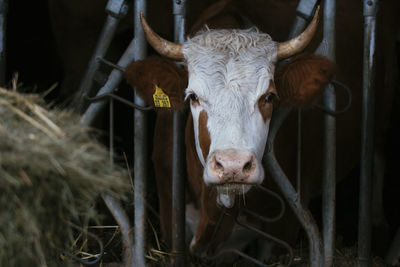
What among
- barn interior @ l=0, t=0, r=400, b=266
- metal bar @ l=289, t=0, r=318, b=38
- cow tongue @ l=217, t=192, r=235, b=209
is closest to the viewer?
metal bar @ l=289, t=0, r=318, b=38

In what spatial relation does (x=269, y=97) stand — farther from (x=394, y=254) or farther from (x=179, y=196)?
(x=394, y=254)

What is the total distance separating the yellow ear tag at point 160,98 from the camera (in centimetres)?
363

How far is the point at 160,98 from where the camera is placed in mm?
3633

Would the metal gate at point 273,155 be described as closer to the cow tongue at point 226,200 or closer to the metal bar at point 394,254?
the cow tongue at point 226,200

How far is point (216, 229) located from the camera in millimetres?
4008

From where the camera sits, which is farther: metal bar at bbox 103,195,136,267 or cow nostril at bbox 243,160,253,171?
metal bar at bbox 103,195,136,267

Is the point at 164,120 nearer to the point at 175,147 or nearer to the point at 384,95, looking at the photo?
the point at 175,147

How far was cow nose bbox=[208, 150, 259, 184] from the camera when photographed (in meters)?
2.92

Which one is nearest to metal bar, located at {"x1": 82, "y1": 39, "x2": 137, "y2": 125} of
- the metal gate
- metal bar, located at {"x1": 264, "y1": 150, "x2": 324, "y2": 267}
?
the metal gate

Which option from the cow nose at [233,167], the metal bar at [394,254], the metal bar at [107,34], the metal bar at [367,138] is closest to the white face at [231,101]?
the cow nose at [233,167]

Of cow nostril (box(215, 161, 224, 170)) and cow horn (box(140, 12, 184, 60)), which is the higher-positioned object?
cow horn (box(140, 12, 184, 60))

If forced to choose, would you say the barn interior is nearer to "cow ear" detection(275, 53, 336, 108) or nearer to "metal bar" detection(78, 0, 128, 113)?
"metal bar" detection(78, 0, 128, 113)

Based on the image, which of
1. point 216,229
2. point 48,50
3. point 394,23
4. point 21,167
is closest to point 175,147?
point 216,229

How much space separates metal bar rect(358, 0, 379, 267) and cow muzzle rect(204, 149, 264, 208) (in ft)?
2.39
